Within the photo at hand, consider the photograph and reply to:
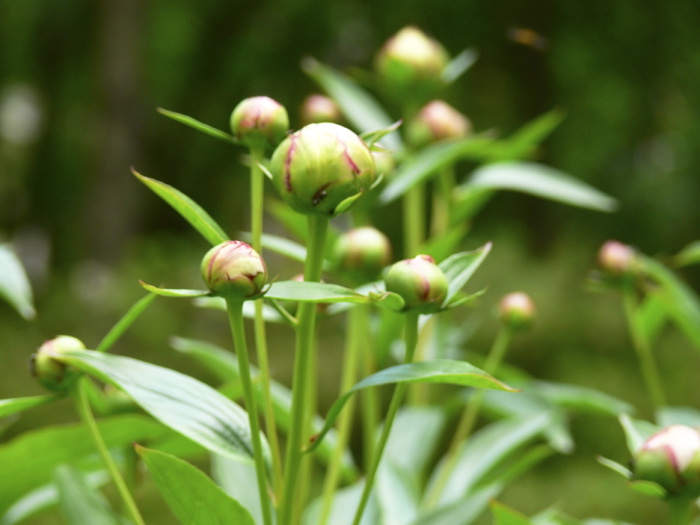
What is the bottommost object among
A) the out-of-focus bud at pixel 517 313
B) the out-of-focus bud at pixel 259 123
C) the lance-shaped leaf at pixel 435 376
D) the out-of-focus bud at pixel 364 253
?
the out-of-focus bud at pixel 517 313

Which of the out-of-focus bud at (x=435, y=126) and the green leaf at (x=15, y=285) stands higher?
the out-of-focus bud at (x=435, y=126)

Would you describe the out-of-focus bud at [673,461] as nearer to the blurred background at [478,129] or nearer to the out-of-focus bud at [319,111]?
the out-of-focus bud at [319,111]

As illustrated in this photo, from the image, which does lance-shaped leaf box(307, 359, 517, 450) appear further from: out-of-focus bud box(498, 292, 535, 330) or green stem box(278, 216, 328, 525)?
out-of-focus bud box(498, 292, 535, 330)

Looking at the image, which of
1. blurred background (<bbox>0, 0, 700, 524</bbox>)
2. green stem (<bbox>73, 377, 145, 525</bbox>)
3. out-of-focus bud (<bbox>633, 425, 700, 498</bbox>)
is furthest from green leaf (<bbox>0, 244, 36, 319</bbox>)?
blurred background (<bbox>0, 0, 700, 524</bbox>)

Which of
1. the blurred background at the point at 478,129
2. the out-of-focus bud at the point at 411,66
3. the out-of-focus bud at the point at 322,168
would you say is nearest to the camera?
the out-of-focus bud at the point at 322,168

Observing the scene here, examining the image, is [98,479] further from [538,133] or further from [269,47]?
[269,47]

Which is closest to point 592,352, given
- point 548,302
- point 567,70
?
point 548,302

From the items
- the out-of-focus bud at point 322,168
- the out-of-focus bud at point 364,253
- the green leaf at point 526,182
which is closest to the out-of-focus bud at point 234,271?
the out-of-focus bud at point 322,168
